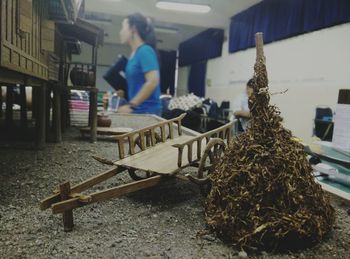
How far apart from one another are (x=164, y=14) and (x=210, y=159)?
7.69 m

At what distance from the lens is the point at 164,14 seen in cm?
883

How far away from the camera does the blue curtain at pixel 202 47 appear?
11.0 m

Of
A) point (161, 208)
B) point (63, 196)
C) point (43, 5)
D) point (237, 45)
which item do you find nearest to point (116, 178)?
point (161, 208)

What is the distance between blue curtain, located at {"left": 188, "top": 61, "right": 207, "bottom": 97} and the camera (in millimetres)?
12484

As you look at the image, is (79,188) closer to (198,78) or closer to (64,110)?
(64,110)

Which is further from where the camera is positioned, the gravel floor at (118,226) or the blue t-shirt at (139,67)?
the blue t-shirt at (139,67)

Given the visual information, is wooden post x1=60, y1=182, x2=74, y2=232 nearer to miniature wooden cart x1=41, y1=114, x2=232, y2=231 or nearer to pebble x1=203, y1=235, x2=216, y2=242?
miniature wooden cart x1=41, y1=114, x2=232, y2=231

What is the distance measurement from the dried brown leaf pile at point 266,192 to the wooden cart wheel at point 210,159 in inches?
12.2

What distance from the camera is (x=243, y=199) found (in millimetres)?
1333

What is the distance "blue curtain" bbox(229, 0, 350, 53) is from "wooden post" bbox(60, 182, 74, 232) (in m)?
5.84

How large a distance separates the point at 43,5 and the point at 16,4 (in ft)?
4.16

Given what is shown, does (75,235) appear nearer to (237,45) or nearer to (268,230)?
(268,230)

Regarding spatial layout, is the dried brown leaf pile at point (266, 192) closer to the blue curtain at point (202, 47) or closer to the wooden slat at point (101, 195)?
the wooden slat at point (101, 195)

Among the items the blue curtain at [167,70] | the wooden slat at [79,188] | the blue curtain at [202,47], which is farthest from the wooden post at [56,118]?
the blue curtain at [202,47]
